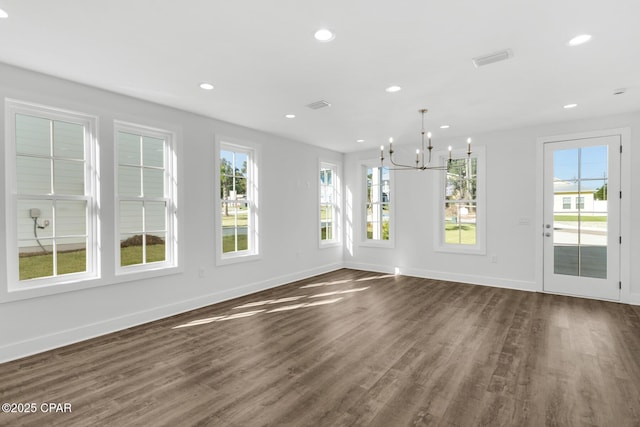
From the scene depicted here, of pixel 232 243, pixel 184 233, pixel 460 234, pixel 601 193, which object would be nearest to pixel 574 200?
pixel 601 193

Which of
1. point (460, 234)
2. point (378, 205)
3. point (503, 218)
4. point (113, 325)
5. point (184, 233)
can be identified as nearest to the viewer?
point (113, 325)

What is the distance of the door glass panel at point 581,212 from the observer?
4.61 metres

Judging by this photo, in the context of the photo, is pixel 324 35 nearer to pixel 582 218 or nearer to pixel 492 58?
pixel 492 58

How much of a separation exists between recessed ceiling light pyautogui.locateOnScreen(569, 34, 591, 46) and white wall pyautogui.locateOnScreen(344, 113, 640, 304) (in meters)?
2.88

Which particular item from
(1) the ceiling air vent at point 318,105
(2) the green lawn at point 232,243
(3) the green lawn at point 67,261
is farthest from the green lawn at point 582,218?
(3) the green lawn at point 67,261

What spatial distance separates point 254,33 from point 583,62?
9.45ft

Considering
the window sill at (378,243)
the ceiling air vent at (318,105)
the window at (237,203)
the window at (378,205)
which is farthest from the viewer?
the window at (378,205)

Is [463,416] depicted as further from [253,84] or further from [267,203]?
[267,203]

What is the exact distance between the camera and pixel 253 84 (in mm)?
3324

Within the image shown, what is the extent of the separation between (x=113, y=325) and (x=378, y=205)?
5125 millimetres

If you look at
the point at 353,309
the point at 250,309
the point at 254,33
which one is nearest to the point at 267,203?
the point at 250,309

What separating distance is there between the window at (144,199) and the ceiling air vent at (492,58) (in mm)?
3575

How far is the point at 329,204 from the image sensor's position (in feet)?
23.1

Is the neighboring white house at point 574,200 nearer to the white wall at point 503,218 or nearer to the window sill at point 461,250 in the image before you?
the white wall at point 503,218
